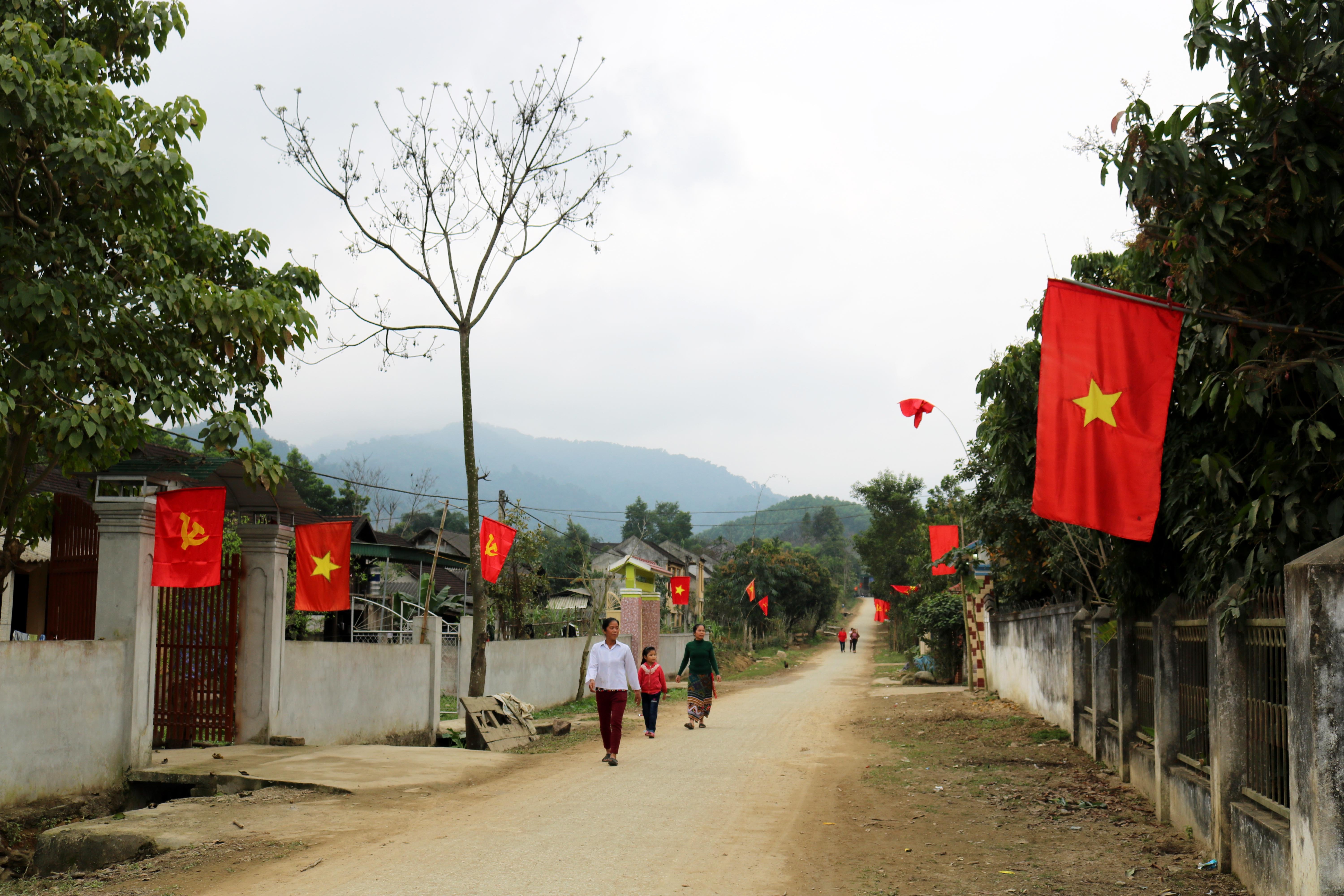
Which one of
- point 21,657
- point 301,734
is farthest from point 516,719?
point 21,657

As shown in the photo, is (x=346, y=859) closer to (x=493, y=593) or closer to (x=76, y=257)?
(x=76, y=257)

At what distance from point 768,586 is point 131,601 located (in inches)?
2238

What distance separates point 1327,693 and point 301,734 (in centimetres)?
1135

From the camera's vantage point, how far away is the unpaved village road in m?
6.36

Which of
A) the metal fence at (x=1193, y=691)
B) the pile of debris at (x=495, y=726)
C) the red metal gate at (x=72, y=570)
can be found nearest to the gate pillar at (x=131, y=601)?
the red metal gate at (x=72, y=570)

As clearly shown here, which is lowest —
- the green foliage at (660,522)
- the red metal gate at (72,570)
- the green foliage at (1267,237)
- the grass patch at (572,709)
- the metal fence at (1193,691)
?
the grass patch at (572,709)

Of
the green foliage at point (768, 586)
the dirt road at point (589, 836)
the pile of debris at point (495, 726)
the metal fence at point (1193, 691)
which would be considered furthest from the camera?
the green foliage at point (768, 586)

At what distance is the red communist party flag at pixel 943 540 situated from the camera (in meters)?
26.1

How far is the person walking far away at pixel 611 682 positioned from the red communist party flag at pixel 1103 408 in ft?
21.5

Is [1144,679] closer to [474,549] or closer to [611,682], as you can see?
[611,682]

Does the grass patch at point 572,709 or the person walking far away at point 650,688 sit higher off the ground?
the person walking far away at point 650,688

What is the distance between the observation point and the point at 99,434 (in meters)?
8.24

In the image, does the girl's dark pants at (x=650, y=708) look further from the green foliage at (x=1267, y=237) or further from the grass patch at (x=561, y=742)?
the green foliage at (x=1267, y=237)

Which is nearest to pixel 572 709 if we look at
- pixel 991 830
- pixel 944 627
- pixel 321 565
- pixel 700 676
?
pixel 700 676
